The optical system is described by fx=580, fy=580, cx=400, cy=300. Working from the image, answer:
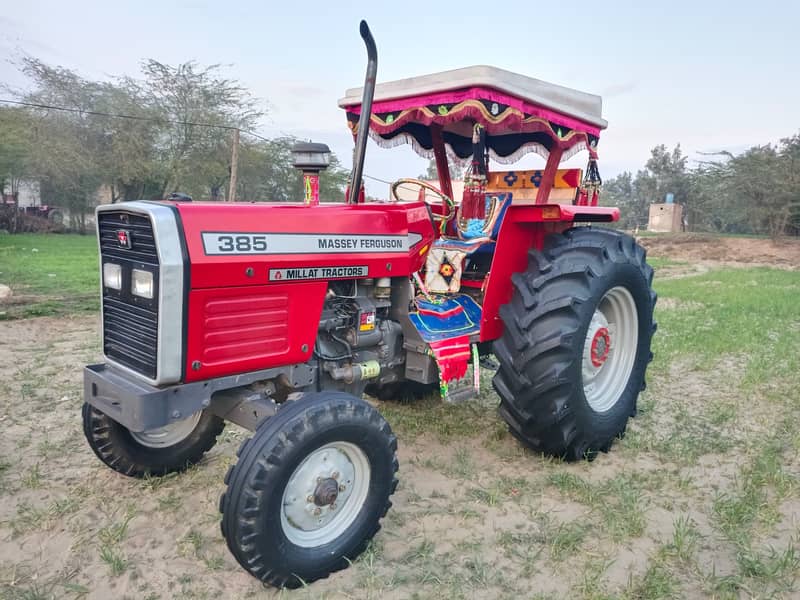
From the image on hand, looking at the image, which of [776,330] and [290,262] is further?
[776,330]

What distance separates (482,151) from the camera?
11.8 feet

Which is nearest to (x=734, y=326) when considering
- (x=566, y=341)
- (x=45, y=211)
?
(x=566, y=341)

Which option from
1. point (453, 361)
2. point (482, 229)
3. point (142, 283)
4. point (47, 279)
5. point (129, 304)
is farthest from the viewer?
point (47, 279)

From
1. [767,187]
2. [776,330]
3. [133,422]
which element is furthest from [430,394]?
[767,187]

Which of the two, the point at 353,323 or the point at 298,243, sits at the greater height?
the point at 298,243

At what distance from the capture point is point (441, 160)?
4.68 meters

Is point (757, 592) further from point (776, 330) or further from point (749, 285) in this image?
point (749, 285)

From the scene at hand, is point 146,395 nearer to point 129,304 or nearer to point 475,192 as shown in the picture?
point 129,304

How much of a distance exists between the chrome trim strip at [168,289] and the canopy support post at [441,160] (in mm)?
2572

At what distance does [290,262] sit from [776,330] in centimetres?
671

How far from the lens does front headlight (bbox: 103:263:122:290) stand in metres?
2.44

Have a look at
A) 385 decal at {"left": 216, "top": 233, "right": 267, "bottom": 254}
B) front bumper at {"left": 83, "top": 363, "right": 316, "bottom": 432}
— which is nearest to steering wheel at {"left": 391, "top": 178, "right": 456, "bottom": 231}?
385 decal at {"left": 216, "top": 233, "right": 267, "bottom": 254}

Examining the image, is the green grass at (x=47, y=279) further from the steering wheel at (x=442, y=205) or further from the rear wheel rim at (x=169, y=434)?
the steering wheel at (x=442, y=205)

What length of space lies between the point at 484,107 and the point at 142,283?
1961 millimetres
